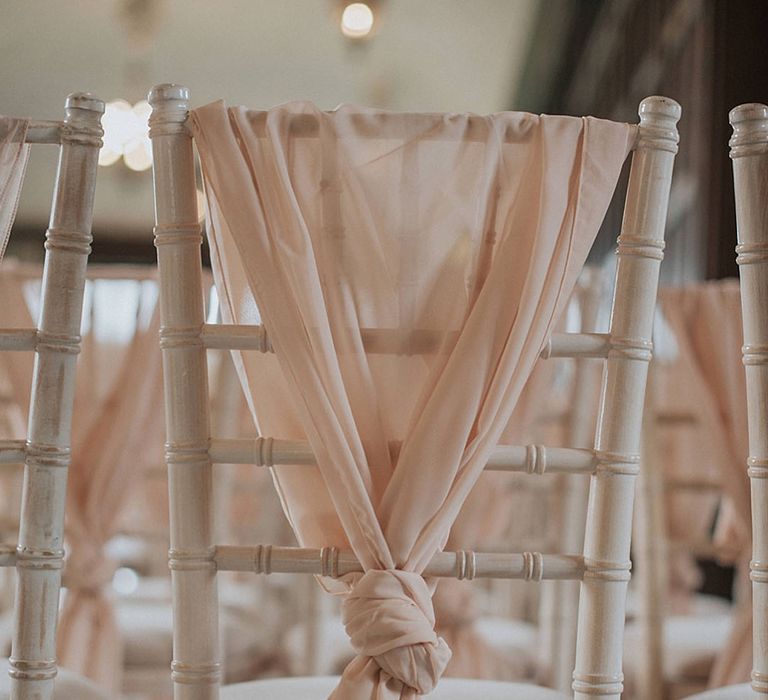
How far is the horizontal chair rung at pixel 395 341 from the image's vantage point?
3.12 feet

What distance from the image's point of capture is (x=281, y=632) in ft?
7.22

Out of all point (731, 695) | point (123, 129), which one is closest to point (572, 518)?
point (731, 695)

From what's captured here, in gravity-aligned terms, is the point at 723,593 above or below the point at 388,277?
below

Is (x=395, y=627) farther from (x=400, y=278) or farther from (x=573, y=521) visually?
(x=573, y=521)

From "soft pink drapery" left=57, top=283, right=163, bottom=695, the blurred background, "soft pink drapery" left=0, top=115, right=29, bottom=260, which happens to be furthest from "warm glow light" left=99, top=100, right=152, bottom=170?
"soft pink drapery" left=0, top=115, right=29, bottom=260

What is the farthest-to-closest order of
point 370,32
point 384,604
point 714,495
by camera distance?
point 370,32, point 714,495, point 384,604

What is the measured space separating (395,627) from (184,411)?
0.86 feet

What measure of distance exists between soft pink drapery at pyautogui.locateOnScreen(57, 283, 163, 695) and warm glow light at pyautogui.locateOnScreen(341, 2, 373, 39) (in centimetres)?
356

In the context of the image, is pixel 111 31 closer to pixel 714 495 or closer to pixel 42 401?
pixel 714 495

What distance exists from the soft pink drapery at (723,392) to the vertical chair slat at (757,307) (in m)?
0.79

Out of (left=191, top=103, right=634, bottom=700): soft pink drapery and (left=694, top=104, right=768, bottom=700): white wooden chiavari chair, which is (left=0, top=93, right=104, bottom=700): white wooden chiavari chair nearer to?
(left=191, top=103, right=634, bottom=700): soft pink drapery

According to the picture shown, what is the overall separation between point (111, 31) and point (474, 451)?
5.16 m

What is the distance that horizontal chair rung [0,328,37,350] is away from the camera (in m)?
0.97

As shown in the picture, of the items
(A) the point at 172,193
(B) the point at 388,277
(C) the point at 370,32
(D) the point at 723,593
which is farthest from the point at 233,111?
(C) the point at 370,32
